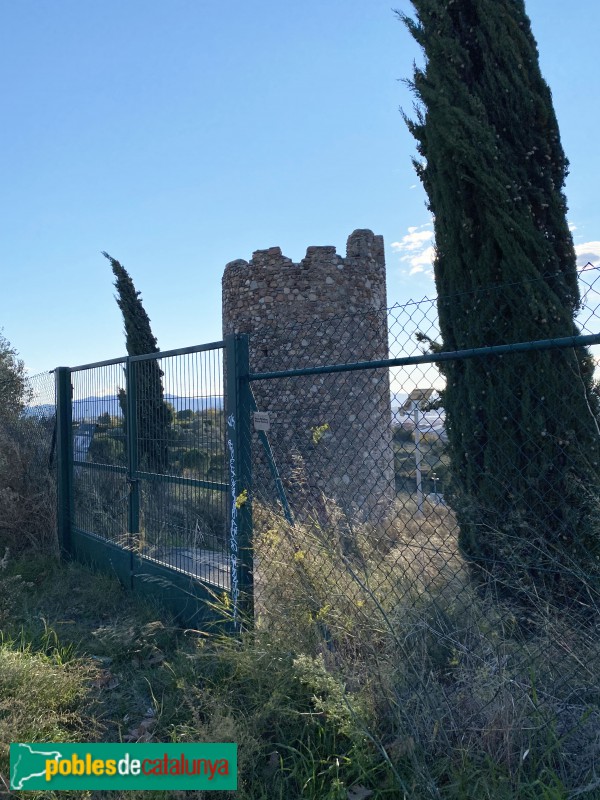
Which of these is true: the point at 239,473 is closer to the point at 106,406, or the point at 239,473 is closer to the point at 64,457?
the point at 106,406

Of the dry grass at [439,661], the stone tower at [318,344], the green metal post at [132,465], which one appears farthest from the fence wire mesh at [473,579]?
the stone tower at [318,344]

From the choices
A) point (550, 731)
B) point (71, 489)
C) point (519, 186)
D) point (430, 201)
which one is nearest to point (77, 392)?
point (71, 489)

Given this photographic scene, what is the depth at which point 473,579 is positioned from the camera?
168 inches

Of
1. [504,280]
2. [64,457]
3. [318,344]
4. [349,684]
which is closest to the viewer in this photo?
[349,684]

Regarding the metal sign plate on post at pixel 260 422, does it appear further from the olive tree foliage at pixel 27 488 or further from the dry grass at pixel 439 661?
the olive tree foliage at pixel 27 488

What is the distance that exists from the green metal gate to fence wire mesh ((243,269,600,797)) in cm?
21

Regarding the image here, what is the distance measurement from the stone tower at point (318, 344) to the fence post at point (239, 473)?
15.5 feet

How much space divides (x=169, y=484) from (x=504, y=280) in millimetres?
2945

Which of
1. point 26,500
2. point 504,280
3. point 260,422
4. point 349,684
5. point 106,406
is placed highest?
point 504,280

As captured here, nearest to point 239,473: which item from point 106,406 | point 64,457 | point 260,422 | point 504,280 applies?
point 260,422

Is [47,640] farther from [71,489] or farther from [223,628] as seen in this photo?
[71,489]

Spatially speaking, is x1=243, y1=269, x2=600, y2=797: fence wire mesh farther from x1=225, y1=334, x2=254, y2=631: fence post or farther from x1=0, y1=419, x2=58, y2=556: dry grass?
x1=0, y1=419, x2=58, y2=556: dry grass

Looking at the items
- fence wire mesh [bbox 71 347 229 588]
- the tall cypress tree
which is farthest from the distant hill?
the tall cypress tree

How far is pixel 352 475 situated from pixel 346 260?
3.49 metres
